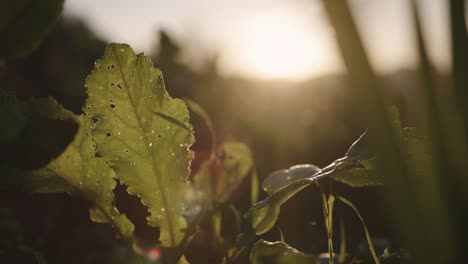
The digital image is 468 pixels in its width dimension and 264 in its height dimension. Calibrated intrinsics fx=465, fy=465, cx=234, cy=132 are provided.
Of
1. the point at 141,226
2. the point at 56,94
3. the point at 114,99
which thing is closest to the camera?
the point at 114,99

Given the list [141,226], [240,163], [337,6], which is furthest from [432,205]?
[141,226]

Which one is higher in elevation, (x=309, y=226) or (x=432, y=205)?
(x=432, y=205)

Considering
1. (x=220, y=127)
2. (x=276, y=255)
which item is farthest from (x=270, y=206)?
(x=220, y=127)

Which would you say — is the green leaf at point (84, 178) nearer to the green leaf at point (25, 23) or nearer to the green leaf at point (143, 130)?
the green leaf at point (143, 130)

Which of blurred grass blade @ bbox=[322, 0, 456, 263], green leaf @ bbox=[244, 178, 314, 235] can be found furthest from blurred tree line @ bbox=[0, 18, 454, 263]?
green leaf @ bbox=[244, 178, 314, 235]

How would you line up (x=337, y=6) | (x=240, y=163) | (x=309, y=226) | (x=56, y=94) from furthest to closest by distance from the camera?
(x=56, y=94) → (x=240, y=163) → (x=309, y=226) → (x=337, y=6)

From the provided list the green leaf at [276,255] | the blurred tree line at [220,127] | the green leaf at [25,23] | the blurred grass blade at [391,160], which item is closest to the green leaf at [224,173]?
the blurred tree line at [220,127]

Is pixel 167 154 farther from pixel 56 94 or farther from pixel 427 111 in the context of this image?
pixel 56 94
